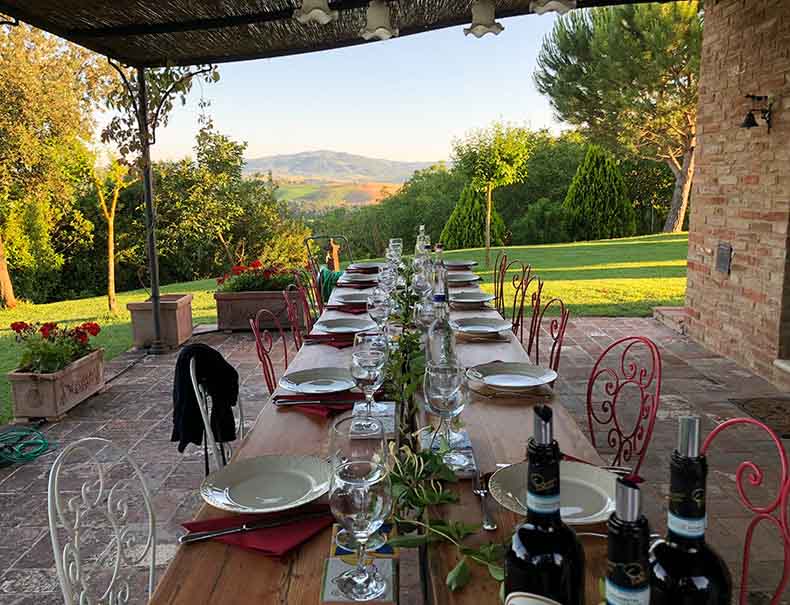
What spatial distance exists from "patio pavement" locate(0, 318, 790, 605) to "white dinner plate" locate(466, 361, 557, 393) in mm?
622

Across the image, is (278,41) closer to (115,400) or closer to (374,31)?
(374,31)

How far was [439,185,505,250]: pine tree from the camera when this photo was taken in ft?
52.3

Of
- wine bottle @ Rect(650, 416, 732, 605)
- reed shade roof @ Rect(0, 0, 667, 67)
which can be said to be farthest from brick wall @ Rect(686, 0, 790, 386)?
wine bottle @ Rect(650, 416, 732, 605)

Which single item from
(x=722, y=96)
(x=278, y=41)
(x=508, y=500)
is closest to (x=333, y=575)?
(x=508, y=500)

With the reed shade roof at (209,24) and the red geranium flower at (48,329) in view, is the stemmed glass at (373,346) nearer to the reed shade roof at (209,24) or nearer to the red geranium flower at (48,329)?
the reed shade roof at (209,24)

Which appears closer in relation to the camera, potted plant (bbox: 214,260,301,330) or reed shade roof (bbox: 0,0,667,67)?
reed shade roof (bbox: 0,0,667,67)

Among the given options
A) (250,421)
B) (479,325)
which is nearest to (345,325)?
(479,325)

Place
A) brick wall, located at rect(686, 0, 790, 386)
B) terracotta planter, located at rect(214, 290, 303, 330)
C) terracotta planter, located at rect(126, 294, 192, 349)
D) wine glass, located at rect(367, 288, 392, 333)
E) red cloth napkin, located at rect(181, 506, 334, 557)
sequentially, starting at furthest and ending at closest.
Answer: terracotta planter, located at rect(214, 290, 303, 330)
terracotta planter, located at rect(126, 294, 192, 349)
brick wall, located at rect(686, 0, 790, 386)
wine glass, located at rect(367, 288, 392, 333)
red cloth napkin, located at rect(181, 506, 334, 557)

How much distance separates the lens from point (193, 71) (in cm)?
610

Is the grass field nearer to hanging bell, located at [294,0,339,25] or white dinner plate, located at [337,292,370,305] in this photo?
white dinner plate, located at [337,292,370,305]

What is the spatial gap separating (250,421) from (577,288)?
21.1 ft

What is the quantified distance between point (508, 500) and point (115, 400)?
13.9ft

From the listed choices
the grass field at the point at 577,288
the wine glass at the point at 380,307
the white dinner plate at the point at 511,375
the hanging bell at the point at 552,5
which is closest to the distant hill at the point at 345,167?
the grass field at the point at 577,288

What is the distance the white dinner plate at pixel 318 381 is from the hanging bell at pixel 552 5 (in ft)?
10.1
